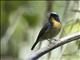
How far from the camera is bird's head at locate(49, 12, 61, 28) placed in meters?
1.66

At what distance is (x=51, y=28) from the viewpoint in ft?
5.49

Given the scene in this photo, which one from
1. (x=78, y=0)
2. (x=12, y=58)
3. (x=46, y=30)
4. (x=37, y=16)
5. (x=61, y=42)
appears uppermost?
(x=61, y=42)

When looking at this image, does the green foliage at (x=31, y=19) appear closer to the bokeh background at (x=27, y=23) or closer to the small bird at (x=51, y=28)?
the bokeh background at (x=27, y=23)

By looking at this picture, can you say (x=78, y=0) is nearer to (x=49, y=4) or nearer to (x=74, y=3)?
(x=74, y=3)

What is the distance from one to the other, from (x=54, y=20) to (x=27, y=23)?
41 centimetres


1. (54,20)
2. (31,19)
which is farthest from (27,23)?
(54,20)

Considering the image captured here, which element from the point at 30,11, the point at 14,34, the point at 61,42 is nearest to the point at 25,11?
the point at 30,11

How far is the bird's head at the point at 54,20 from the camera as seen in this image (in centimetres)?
166

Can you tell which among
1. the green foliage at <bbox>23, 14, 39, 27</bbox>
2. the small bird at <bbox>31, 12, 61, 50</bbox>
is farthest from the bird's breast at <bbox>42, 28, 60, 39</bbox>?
the green foliage at <bbox>23, 14, 39, 27</bbox>

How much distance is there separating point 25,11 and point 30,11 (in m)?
0.04

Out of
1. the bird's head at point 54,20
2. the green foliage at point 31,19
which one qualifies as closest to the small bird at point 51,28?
the bird's head at point 54,20

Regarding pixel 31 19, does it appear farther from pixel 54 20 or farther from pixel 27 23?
pixel 54 20

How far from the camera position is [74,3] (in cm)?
175

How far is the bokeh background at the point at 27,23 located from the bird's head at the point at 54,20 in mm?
35
